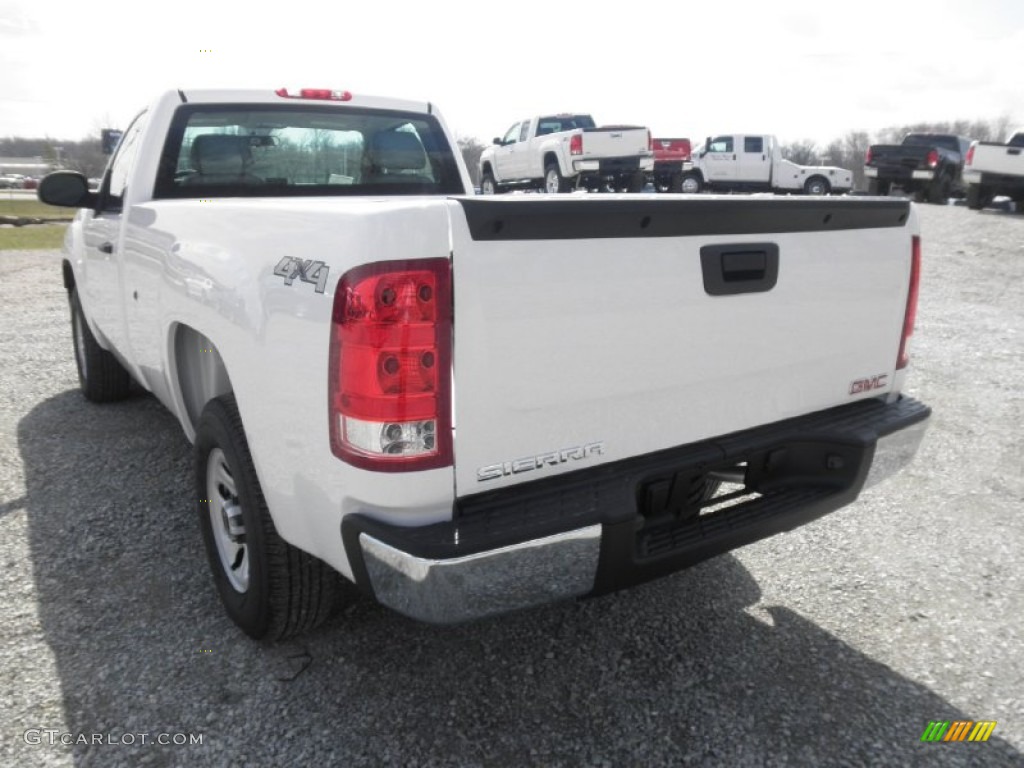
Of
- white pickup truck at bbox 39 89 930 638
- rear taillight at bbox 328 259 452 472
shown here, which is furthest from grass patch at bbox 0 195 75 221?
rear taillight at bbox 328 259 452 472

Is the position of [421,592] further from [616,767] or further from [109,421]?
[109,421]

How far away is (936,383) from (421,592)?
5774 mm

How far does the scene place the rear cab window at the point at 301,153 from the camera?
13.1 feet

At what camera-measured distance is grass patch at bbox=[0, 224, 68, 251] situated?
56.3 feet

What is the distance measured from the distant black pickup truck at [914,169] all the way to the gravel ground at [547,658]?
18600 mm

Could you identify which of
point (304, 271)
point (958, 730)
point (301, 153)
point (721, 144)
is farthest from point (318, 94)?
point (721, 144)

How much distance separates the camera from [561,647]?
2830mm

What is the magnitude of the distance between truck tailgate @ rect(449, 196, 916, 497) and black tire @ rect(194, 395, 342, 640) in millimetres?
816

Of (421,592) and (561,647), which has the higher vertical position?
(421,592)

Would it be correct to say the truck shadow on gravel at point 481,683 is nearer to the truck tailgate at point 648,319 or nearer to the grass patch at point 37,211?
the truck tailgate at point 648,319

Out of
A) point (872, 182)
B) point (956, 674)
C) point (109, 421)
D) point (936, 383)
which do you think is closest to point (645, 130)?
point (872, 182)

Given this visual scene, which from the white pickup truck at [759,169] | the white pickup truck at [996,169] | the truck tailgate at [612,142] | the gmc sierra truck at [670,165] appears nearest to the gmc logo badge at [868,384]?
the truck tailgate at [612,142]

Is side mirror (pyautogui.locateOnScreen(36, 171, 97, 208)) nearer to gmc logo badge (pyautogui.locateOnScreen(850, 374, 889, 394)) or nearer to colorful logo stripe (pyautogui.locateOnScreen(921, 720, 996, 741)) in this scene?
gmc logo badge (pyautogui.locateOnScreen(850, 374, 889, 394))

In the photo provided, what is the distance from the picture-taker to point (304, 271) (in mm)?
2070
